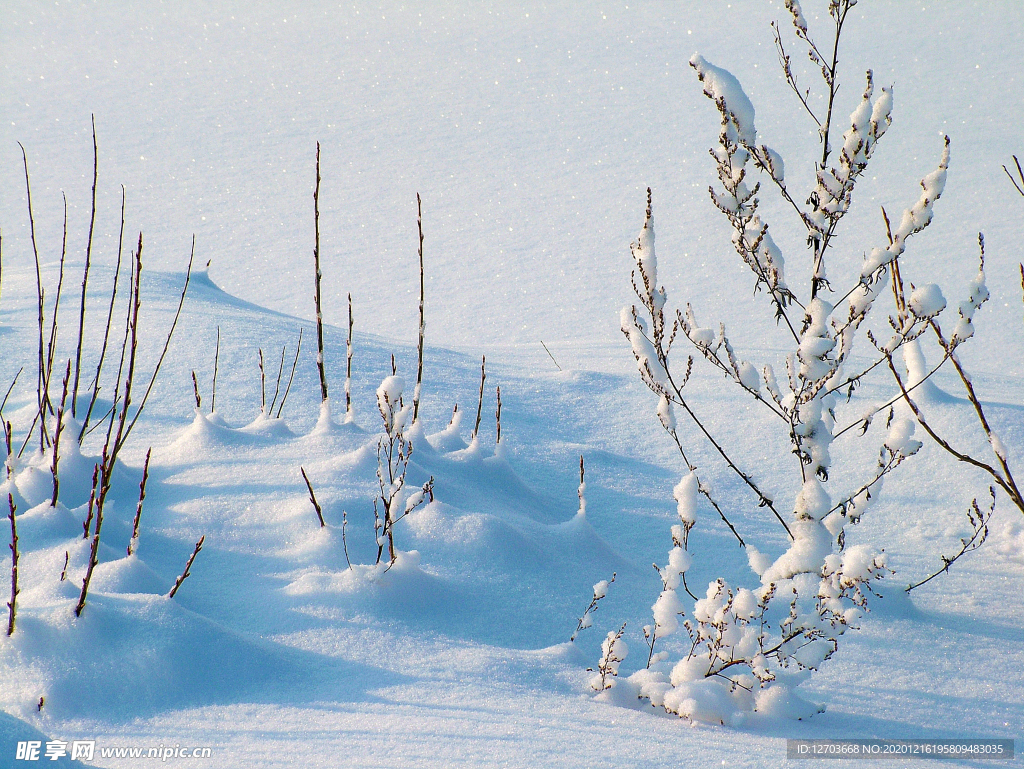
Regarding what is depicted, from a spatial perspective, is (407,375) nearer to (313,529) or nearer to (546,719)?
(313,529)

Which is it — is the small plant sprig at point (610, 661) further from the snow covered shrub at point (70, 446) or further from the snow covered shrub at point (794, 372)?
the snow covered shrub at point (70, 446)

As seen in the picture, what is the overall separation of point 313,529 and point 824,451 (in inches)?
59.5

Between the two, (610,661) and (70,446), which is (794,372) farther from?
(70,446)

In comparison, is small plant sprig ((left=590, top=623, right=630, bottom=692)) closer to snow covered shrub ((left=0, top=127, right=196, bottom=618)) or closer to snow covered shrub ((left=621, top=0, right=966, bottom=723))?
snow covered shrub ((left=621, top=0, right=966, bottom=723))

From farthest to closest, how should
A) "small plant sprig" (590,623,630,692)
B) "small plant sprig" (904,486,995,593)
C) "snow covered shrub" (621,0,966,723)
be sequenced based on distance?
1. "small plant sprig" (904,486,995,593)
2. "small plant sprig" (590,623,630,692)
3. "snow covered shrub" (621,0,966,723)

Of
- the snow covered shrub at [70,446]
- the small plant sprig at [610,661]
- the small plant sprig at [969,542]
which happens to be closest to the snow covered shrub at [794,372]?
the small plant sprig at [610,661]

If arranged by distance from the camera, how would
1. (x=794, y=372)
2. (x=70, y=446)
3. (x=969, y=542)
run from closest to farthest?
(x=794, y=372) < (x=70, y=446) < (x=969, y=542)

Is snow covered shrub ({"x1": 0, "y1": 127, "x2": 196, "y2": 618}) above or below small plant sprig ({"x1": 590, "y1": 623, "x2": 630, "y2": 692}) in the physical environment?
above

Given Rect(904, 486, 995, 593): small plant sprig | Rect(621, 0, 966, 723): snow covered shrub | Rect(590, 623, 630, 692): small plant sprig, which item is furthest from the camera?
Rect(904, 486, 995, 593): small plant sprig

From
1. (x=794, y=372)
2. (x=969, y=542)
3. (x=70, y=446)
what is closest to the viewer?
(x=794, y=372)

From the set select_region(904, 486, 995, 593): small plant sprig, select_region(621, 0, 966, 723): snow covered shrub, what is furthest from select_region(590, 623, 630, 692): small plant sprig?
select_region(904, 486, 995, 593): small plant sprig

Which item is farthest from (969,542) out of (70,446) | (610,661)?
(70,446)

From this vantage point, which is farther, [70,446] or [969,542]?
[969,542]

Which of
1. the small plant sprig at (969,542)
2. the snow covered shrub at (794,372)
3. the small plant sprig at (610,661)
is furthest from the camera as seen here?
the small plant sprig at (969,542)
